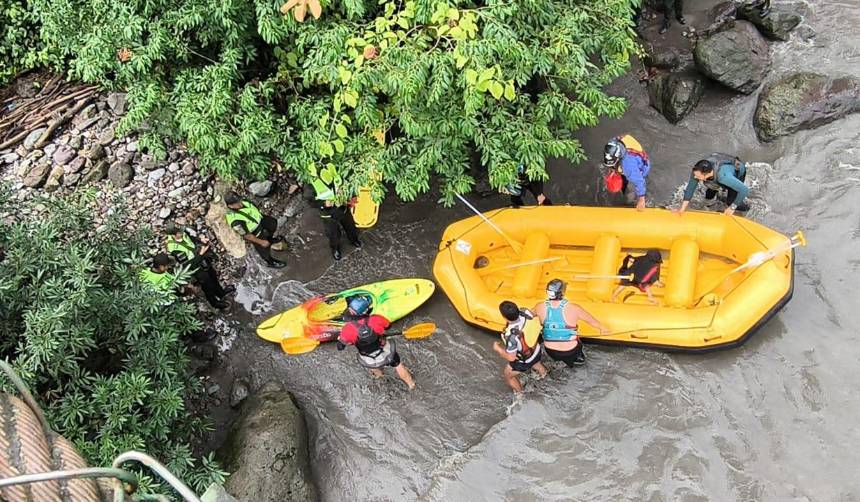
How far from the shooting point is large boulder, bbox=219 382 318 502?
5348mm

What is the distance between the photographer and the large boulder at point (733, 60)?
7.89m

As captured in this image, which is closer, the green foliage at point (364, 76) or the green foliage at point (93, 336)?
the green foliage at point (93, 336)

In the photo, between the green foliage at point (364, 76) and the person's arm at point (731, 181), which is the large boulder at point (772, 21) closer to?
the person's arm at point (731, 181)

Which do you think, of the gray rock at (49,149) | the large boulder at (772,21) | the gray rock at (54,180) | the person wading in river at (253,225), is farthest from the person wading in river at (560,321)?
the gray rock at (49,149)

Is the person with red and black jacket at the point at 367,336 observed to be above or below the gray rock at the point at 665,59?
below

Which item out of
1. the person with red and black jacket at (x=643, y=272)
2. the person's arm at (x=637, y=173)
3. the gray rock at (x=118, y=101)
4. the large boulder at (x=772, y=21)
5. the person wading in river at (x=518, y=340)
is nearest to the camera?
the person wading in river at (x=518, y=340)

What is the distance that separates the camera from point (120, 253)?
17.8ft

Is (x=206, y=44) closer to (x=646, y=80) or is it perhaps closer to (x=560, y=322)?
(x=560, y=322)

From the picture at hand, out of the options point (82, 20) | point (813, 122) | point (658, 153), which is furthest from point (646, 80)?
point (82, 20)

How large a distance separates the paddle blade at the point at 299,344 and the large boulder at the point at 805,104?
6.03m

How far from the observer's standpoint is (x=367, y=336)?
5.49 meters

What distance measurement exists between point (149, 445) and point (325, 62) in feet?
11.4

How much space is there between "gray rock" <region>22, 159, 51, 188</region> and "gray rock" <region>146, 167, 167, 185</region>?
3.99ft

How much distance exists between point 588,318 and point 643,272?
2.73 ft
